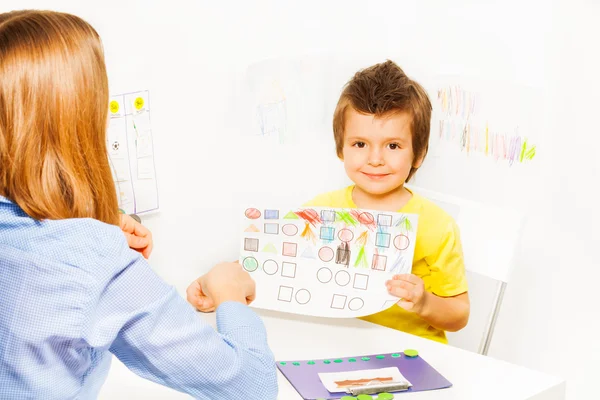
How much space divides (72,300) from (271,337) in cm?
61

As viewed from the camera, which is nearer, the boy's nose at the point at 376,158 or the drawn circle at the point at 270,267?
the drawn circle at the point at 270,267

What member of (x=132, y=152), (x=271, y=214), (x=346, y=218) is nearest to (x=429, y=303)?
(x=346, y=218)

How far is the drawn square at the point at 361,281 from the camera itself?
1.29m

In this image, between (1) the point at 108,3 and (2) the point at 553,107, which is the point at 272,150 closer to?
(1) the point at 108,3

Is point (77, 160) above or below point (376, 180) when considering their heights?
above

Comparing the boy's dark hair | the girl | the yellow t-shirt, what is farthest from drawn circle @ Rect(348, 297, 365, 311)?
the girl

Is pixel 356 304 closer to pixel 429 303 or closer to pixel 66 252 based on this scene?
pixel 429 303

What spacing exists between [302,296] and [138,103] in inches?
17.5

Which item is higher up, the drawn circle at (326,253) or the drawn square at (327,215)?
the drawn square at (327,215)

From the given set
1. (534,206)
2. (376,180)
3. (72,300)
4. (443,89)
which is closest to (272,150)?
(376,180)

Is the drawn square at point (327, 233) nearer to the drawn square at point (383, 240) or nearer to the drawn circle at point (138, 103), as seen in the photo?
the drawn square at point (383, 240)

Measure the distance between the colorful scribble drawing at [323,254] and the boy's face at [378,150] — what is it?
0.50 ft

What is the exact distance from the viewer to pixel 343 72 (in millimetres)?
1680

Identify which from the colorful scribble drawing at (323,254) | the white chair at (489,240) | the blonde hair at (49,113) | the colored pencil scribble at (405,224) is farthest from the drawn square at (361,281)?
the blonde hair at (49,113)
